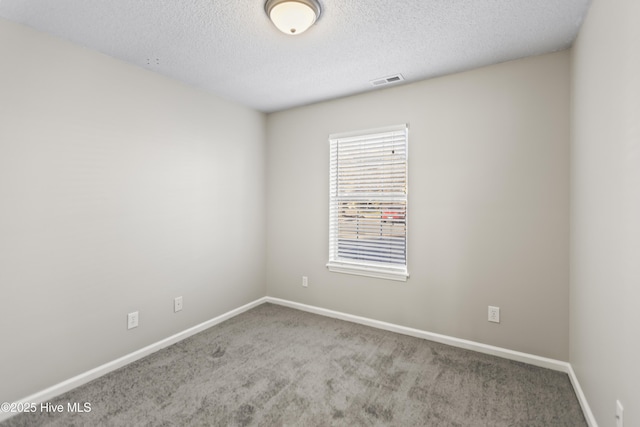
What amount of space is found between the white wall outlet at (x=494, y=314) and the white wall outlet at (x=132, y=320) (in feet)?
9.89

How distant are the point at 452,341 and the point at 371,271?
0.98 meters

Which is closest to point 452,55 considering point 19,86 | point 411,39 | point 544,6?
point 411,39

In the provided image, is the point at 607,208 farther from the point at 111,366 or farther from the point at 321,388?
the point at 111,366

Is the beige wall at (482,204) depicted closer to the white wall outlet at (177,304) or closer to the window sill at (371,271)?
the window sill at (371,271)

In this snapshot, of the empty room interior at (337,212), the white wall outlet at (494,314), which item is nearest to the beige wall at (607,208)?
the empty room interior at (337,212)

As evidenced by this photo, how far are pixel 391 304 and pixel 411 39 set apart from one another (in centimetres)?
237

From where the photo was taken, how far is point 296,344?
286 centimetres

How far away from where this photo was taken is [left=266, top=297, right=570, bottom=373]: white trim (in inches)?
95.3

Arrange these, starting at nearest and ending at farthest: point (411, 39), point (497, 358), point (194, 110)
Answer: point (411, 39) → point (497, 358) → point (194, 110)

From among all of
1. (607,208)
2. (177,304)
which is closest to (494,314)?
(607,208)

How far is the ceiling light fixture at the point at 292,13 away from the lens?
173cm

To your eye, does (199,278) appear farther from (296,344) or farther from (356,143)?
(356,143)

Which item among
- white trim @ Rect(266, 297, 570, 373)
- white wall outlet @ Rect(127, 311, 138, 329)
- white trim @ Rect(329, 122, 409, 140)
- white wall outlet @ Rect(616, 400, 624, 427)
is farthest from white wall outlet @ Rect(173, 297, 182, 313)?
white wall outlet @ Rect(616, 400, 624, 427)

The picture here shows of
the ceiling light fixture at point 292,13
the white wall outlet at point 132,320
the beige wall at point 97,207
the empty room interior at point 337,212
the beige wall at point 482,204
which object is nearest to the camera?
the ceiling light fixture at point 292,13
